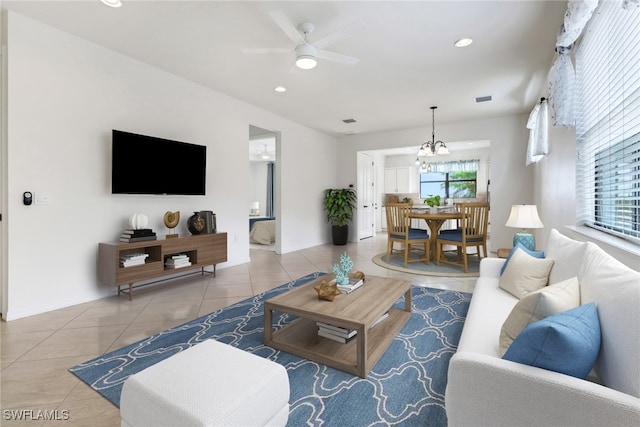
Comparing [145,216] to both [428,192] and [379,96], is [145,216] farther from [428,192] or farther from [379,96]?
[428,192]

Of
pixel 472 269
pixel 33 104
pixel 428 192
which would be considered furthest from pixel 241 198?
pixel 428 192

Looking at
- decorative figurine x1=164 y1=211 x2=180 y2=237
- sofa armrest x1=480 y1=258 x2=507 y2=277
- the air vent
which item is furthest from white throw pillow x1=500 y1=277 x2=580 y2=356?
the air vent

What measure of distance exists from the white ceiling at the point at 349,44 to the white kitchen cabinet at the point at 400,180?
4.50 metres

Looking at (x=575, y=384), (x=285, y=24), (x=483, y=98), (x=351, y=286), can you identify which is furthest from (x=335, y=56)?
(x=483, y=98)

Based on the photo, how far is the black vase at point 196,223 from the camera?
13.0ft

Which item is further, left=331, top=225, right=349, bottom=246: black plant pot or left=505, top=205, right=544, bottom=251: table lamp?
left=331, top=225, right=349, bottom=246: black plant pot

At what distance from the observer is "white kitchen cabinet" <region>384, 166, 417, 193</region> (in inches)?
371

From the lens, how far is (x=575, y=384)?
2.98ft

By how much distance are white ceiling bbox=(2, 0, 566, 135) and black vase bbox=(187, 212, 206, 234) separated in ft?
5.92

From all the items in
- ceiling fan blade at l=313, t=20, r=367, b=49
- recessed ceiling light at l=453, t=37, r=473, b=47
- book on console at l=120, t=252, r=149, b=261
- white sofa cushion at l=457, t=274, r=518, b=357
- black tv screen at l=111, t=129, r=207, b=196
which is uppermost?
recessed ceiling light at l=453, t=37, r=473, b=47

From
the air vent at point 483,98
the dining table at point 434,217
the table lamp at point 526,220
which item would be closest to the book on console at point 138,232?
the dining table at point 434,217

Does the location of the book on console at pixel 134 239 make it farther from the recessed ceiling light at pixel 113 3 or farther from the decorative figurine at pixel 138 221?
the recessed ceiling light at pixel 113 3

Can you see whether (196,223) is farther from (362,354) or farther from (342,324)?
(362,354)

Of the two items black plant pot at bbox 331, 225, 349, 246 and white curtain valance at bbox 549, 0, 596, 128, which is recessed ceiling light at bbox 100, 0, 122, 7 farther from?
black plant pot at bbox 331, 225, 349, 246
